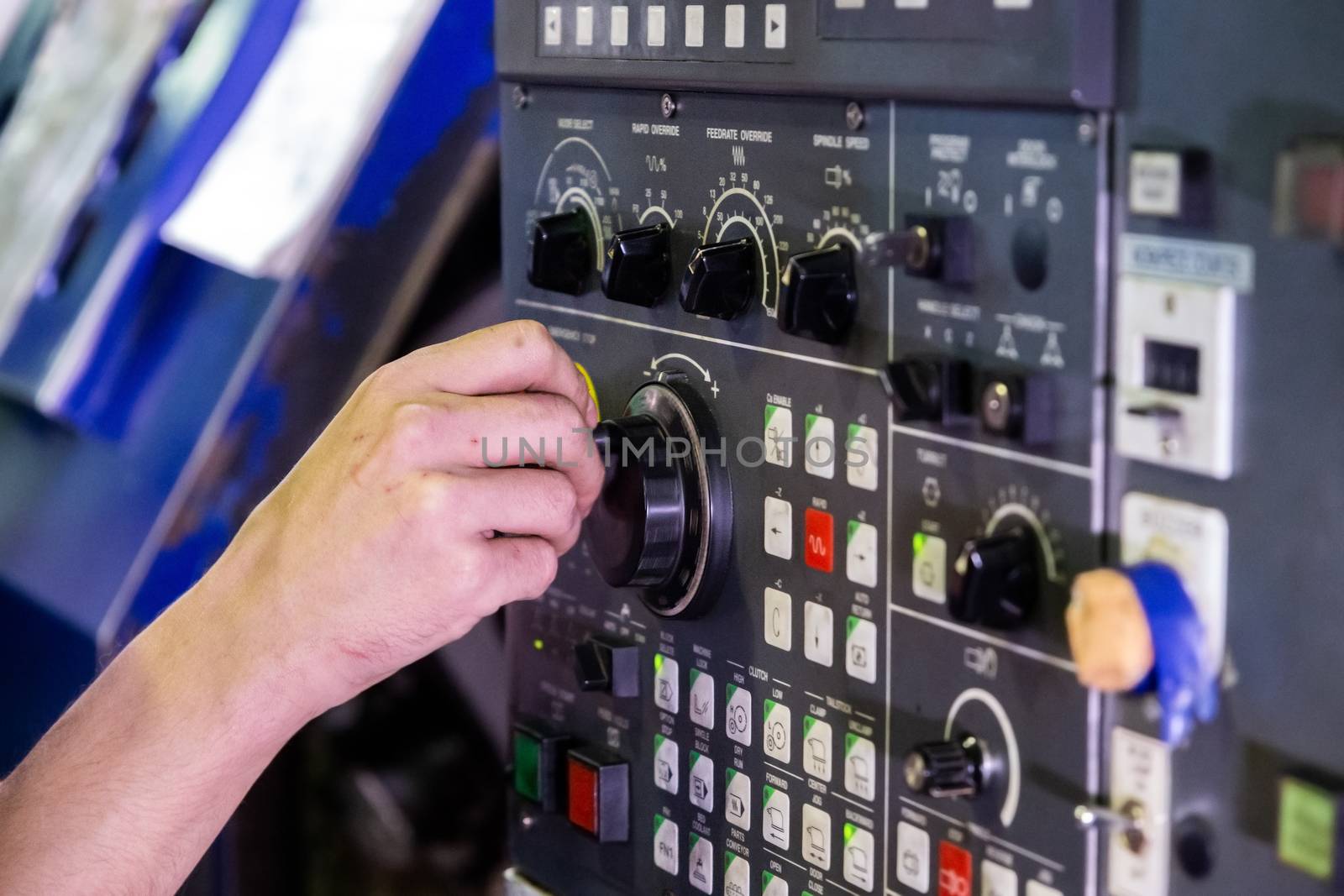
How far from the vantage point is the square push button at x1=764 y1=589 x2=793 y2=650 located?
825mm

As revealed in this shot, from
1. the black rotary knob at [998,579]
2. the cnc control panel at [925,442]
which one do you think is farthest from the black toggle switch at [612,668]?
the black rotary knob at [998,579]

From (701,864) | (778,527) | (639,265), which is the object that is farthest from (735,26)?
(701,864)

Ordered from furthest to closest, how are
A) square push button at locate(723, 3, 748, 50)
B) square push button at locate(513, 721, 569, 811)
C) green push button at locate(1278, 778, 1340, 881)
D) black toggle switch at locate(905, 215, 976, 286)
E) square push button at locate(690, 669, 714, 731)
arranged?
1. square push button at locate(513, 721, 569, 811)
2. square push button at locate(690, 669, 714, 731)
3. square push button at locate(723, 3, 748, 50)
4. black toggle switch at locate(905, 215, 976, 286)
5. green push button at locate(1278, 778, 1340, 881)

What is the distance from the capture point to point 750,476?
850 mm

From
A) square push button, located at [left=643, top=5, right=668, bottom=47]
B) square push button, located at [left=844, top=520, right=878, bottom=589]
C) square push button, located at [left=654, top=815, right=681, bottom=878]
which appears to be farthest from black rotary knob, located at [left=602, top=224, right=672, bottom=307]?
square push button, located at [left=654, top=815, right=681, bottom=878]

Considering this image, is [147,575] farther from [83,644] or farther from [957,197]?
[957,197]

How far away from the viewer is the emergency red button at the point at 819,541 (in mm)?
788

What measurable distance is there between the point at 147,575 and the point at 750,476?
117cm

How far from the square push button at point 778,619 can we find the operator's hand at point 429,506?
115 millimetres

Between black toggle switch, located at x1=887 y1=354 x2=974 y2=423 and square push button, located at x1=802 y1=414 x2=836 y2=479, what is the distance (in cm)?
8

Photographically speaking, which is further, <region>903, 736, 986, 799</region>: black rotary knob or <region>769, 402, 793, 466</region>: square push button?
<region>769, 402, 793, 466</region>: square push button

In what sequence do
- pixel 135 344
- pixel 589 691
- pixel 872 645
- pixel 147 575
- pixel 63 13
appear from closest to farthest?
pixel 872 645 → pixel 589 691 → pixel 147 575 → pixel 135 344 → pixel 63 13

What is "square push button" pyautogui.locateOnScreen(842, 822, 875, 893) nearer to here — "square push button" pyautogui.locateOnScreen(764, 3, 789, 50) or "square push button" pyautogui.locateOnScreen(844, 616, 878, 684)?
"square push button" pyautogui.locateOnScreen(844, 616, 878, 684)

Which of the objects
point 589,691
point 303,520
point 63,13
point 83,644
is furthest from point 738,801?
point 63,13
